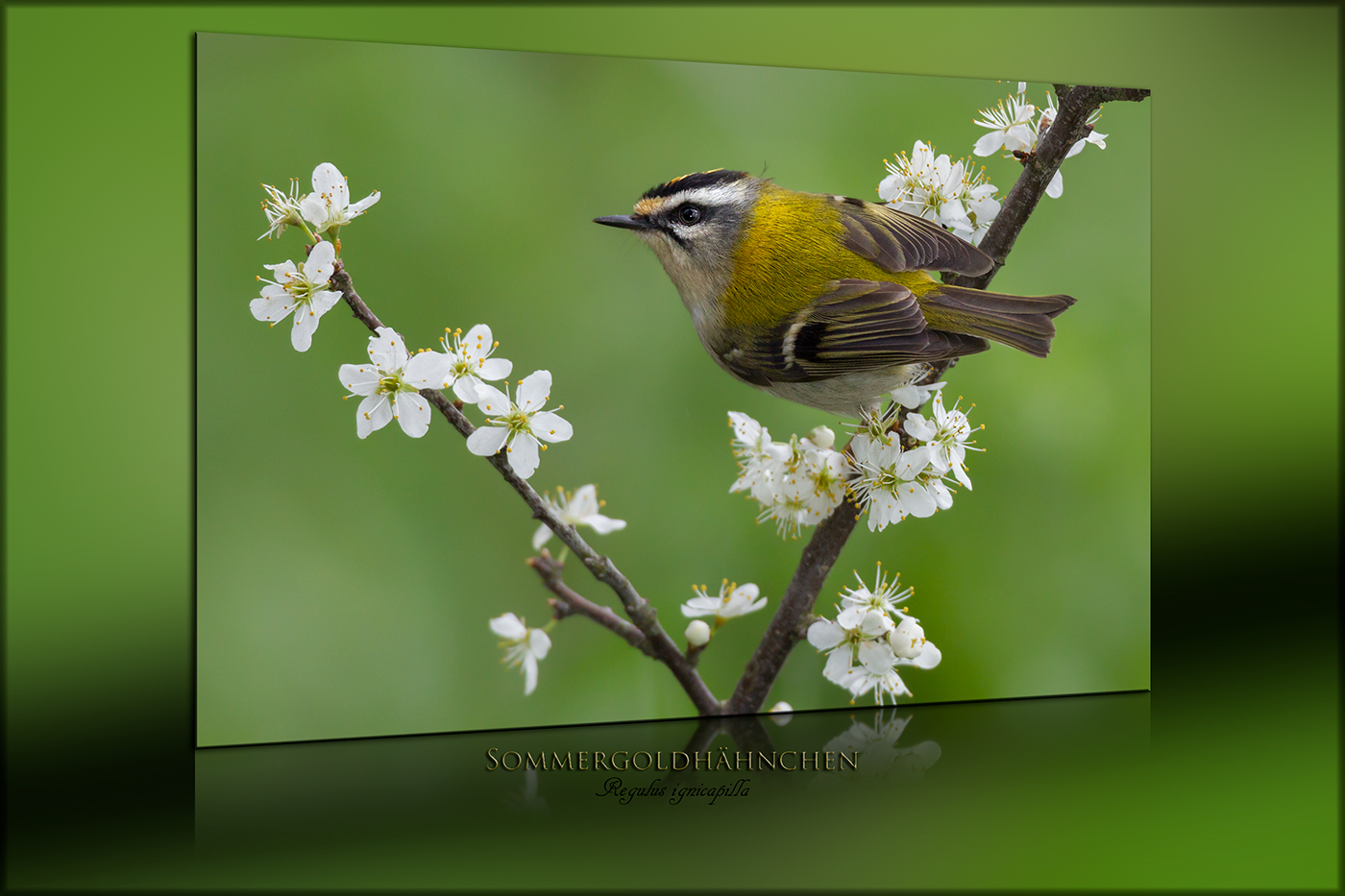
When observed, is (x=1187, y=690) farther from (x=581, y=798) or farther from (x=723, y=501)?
(x=581, y=798)

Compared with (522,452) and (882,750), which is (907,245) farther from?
(882,750)

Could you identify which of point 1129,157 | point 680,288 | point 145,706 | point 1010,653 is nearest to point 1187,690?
point 1010,653

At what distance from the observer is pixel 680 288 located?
9.96 feet

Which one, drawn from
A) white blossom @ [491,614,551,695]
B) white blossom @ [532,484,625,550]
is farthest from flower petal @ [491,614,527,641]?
white blossom @ [532,484,625,550]

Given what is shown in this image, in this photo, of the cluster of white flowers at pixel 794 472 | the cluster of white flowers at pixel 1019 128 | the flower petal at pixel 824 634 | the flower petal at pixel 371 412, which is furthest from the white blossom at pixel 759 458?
the cluster of white flowers at pixel 1019 128

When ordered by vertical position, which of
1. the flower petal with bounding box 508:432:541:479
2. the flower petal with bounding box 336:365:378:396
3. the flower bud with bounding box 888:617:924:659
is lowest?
the flower bud with bounding box 888:617:924:659

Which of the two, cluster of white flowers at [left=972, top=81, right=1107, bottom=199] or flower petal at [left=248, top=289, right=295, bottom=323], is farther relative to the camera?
cluster of white flowers at [left=972, top=81, right=1107, bottom=199]

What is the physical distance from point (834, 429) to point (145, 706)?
2084mm

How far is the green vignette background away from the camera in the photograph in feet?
10.1

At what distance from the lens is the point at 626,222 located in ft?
9.61

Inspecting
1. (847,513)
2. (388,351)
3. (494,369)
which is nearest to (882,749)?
(847,513)

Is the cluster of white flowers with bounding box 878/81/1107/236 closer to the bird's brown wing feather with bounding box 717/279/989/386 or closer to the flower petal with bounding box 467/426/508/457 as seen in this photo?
the bird's brown wing feather with bounding box 717/279/989/386

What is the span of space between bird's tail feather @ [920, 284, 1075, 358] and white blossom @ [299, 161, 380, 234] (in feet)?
4.40

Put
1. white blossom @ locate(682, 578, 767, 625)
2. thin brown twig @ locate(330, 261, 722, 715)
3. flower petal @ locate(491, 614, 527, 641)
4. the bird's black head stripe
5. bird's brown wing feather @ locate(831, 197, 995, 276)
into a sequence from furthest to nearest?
flower petal @ locate(491, 614, 527, 641) < white blossom @ locate(682, 578, 767, 625) < the bird's black head stripe < bird's brown wing feather @ locate(831, 197, 995, 276) < thin brown twig @ locate(330, 261, 722, 715)
